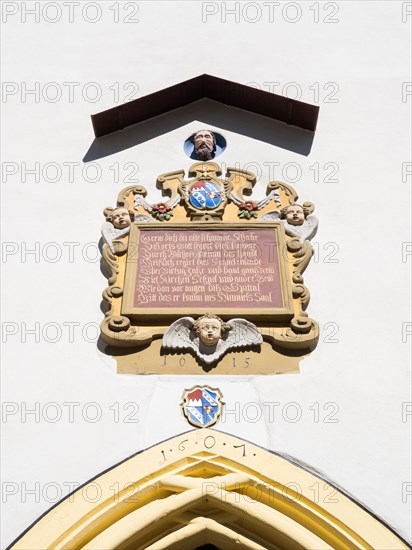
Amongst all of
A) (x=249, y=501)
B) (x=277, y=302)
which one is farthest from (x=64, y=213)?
(x=249, y=501)

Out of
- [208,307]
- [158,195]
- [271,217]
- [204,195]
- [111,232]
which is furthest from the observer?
[158,195]

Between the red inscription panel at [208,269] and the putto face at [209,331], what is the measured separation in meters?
0.18

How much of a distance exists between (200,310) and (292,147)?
2322 mm

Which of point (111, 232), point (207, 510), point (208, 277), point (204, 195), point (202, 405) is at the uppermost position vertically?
point (204, 195)

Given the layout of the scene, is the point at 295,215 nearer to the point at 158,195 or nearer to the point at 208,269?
the point at 208,269

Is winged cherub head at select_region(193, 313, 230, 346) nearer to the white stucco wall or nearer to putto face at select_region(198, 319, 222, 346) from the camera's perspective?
putto face at select_region(198, 319, 222, 346)

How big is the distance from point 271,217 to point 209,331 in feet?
4.77

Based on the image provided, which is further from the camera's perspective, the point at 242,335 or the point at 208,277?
the point at 208,277

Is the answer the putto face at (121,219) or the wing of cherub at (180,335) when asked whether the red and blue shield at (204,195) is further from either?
the wing of cherub at (180,335)

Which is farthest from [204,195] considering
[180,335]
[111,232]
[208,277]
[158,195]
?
[180,335]

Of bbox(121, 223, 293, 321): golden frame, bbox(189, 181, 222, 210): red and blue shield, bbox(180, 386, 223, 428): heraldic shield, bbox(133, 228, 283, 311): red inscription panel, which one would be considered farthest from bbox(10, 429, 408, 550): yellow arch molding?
bbox(189, 181, 222, 210): red and blue shield

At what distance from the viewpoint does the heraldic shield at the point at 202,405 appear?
670 cm

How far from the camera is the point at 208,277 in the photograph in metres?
7.53

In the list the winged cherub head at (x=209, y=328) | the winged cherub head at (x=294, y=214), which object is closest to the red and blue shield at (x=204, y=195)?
the winged cherub head at (x=294, y=214)
